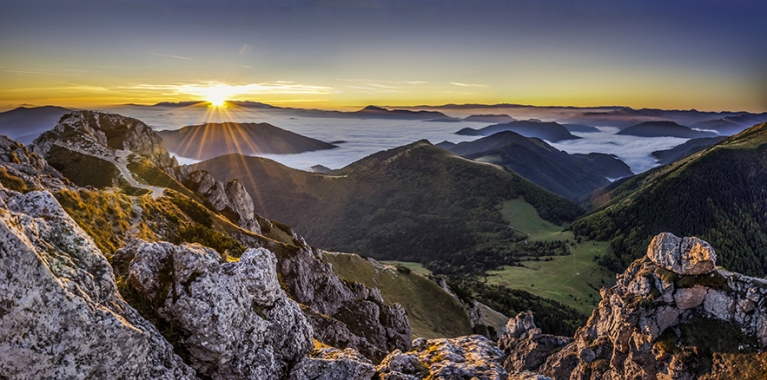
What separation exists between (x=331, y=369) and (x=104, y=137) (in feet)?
436

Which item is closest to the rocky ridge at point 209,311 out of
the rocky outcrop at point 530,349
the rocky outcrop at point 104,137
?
the rocky outcrop at point 530,349

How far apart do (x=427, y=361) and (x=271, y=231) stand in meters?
85.9

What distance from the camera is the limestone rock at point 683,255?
43.2 m

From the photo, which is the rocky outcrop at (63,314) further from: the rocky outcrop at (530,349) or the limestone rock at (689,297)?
the rocky outcrop at (530,349)

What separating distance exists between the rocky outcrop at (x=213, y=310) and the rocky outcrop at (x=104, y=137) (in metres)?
105

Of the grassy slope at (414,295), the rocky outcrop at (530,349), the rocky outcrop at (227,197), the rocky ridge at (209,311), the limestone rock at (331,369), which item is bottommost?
the grassy slope at (414,295)

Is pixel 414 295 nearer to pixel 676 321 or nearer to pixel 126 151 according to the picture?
pixel 676 321

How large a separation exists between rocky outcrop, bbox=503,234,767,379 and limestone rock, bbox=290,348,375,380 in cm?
3882

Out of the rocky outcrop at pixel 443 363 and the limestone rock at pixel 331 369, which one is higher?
the limestone rock at pixel 331 369

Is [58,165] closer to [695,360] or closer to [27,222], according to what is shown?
[27,222]

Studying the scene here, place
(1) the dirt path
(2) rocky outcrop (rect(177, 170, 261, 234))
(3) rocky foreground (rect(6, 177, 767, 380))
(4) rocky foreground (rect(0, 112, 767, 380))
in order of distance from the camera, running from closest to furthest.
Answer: (3) rocky foreground (rect(6, 177, 767, 380)) < (4) rocky foreground (rect(0, 112, 767, 380)) < (1) the dirt path < (2) rocky outcrop (rect(177, 170, 261, 234))

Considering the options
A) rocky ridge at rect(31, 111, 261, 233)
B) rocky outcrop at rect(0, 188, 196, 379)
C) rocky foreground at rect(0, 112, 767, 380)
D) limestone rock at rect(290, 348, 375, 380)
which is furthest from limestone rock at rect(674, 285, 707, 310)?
rocky ridge at rect(31, 111, 261, 233)

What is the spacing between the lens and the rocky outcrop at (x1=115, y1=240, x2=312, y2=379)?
1766 centimetres

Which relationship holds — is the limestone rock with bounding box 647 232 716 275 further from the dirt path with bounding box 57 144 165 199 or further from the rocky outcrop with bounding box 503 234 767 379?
the dirt path with bounding box 57 144 165 199
